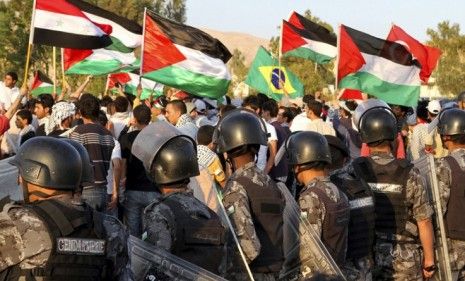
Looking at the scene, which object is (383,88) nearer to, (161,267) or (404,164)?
Result: (404,164)

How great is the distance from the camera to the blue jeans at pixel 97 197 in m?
8.52

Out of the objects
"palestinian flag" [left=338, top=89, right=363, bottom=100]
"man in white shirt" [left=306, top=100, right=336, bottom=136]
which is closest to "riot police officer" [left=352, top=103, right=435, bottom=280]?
"man in white shirt" [left=306, top=100, right=336, bottom=136]

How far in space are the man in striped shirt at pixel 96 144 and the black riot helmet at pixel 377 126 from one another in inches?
109

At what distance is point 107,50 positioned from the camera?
14.9 metres

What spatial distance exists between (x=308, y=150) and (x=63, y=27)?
6.83m

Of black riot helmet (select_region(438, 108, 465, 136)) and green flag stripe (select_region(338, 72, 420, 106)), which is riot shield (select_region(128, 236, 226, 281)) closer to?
black riot helmet (select_region(438, 108, 465, 136))

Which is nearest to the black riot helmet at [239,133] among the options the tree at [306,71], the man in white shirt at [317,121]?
the man in white shirt at [317,121]

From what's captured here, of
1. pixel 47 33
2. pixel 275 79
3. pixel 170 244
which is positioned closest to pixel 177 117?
pixel 47 33

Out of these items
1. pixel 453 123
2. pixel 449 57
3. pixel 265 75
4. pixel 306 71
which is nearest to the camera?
pixel 453 123

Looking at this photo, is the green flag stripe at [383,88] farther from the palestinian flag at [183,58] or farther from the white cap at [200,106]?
the white cap at [200,106]

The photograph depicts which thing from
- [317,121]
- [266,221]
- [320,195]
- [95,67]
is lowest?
[95,67]

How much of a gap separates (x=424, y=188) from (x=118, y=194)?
364 cm

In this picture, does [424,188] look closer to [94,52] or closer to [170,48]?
[170,48]

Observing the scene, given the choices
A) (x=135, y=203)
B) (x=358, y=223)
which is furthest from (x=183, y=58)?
(x=358, y=223)
